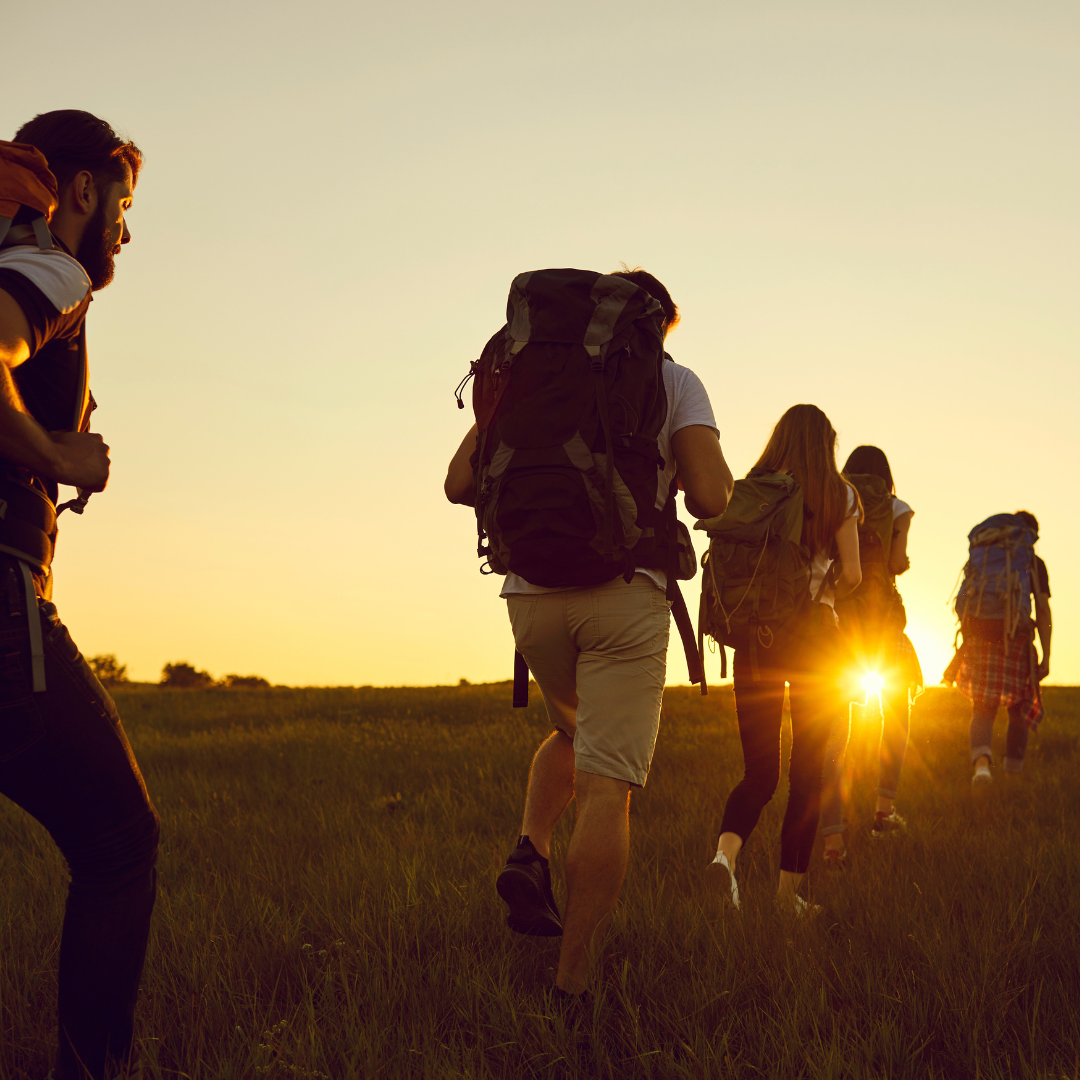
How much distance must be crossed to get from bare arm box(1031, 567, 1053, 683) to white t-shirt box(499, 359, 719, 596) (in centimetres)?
652

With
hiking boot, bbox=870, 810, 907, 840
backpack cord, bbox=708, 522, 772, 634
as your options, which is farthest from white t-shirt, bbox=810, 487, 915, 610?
hiking boot, bbox=870, 810, 907, 840

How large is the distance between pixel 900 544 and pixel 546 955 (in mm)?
3756

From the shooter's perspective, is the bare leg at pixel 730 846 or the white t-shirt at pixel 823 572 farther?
the white t-shirt at pixel 823 572

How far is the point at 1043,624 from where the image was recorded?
832 cm

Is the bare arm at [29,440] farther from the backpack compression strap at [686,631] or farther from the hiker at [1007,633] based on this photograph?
the hiker at [1007,633]

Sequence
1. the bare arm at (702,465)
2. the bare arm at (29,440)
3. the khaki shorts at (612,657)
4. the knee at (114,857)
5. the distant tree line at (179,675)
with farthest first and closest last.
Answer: the distant tree line at (179,675) < the bare arm at (702,465) < the khaki shorts at (612,657) < the knee at (114,857) < the bare arm at (29,440)

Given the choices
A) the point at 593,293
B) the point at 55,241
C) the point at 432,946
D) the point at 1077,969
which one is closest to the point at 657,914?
the point at 432,946

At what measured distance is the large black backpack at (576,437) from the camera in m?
2.77

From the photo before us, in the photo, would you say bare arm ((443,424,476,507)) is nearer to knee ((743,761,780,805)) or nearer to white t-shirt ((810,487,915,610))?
white t-shirt ((810,487,915,610))

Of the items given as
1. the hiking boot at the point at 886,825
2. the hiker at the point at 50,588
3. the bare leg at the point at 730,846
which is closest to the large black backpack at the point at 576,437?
the hiker at the point at 50,588

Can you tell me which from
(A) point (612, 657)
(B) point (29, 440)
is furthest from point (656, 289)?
(B) point (29, 440)

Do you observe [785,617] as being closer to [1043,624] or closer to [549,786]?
[549,786]

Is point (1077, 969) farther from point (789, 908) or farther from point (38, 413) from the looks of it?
point (38, 413)

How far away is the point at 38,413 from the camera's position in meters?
2.10
